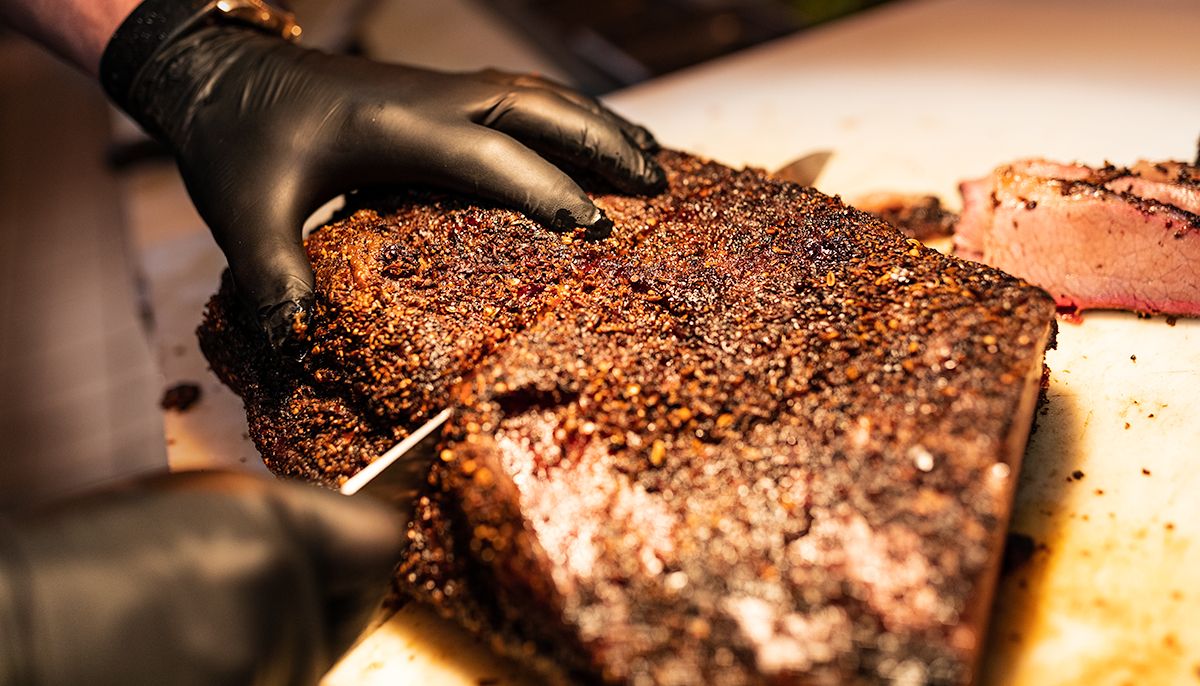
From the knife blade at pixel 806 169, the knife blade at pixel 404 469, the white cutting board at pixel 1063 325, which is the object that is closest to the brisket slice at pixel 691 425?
the knife blade at pixel 404 469

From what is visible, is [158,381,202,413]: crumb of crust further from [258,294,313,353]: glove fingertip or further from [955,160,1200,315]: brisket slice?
[955,160,1200,315]: brisket slice

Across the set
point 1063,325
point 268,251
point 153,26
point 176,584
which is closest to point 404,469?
point 176,584

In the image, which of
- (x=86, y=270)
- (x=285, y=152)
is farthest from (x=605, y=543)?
(x=86, y=270)

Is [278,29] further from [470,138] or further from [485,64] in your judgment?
[485,64]

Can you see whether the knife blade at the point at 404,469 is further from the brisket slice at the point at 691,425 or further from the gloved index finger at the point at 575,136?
the gloved index finger at the point at 575,136

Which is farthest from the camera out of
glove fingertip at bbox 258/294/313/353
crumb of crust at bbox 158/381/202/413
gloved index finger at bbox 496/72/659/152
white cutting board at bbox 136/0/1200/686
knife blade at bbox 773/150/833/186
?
knife blade at bbox 773/150/833/186

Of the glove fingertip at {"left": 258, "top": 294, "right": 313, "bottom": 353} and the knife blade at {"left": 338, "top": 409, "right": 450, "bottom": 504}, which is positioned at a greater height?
the glove fingertip at {"left": 258, "top": 294, "right": 313, "bottom": 353}

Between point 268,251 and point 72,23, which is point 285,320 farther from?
point 72,23

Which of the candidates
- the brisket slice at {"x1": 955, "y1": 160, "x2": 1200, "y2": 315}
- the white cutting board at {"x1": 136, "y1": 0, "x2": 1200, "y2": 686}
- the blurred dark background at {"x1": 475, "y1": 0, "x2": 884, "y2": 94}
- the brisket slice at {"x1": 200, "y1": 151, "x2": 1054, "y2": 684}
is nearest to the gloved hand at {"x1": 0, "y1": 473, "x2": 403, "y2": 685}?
the brisket slice at {"x1": 200, "y1": 151, "x2": 1054, "y2": 684}
